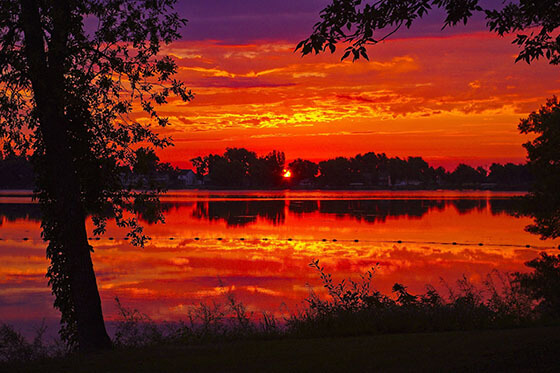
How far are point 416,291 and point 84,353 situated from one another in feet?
50.7

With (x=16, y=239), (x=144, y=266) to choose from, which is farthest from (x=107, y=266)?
(x=16, y=239)

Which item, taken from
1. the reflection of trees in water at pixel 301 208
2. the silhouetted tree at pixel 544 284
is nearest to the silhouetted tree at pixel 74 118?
the silhouetted tree at pixel 544 284

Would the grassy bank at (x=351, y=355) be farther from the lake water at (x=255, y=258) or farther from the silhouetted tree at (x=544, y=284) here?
the silhouetted tree at (x=544, y=284)

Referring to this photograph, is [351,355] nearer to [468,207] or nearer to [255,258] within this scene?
[255,258]

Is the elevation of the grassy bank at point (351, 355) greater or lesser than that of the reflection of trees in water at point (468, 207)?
greater

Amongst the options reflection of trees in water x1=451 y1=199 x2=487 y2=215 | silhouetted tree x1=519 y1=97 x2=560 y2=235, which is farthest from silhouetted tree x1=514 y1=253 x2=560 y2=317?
reflection of trees in water x1=451 y1=199 x2=487 y2=215

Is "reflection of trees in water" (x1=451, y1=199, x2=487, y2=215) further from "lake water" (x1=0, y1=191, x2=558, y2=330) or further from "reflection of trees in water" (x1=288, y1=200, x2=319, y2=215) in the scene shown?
"reflection of trees in water" (x1=288, y1=200, x2=319, y2=215)

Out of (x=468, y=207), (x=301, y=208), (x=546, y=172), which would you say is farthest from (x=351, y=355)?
(x=468, y=207)

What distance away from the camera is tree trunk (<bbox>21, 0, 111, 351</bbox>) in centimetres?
1469

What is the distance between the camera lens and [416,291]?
25688 mm

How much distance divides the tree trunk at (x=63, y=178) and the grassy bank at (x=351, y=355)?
1572 millimetres

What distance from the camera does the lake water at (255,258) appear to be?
2389 cm

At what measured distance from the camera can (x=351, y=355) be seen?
11258mm

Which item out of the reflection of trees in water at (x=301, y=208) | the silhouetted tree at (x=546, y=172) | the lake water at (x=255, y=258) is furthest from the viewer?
the reflection of trees in water at (x=301, y=208)
